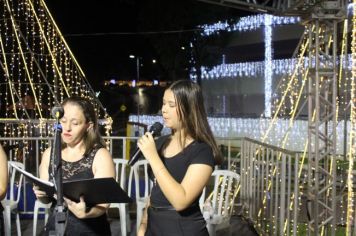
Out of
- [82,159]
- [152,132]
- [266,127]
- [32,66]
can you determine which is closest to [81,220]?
[82,159]

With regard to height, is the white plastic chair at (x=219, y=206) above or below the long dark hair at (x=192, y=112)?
below

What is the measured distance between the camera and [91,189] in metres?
1.92

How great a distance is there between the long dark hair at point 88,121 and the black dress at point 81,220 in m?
0.05

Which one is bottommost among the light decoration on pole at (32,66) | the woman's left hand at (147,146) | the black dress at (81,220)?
the black dress at (81,220)

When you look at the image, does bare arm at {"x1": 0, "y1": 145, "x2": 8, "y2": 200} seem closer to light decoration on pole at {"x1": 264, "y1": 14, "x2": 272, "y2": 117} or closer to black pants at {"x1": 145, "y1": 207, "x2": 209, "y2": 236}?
black pants at {"x1": 145, "y1": 207, "x2": 209, "y2": 236}

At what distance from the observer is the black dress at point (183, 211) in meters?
1.89

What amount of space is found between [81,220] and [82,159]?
29 cm

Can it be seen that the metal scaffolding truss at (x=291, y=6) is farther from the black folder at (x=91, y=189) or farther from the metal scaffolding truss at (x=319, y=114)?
the black folder at (x=91, y=189)

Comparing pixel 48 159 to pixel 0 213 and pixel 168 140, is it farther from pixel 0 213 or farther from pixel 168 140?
pixel 168 140

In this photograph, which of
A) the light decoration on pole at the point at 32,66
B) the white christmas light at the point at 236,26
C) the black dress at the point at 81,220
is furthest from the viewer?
the white christmas light at the point at 236,26

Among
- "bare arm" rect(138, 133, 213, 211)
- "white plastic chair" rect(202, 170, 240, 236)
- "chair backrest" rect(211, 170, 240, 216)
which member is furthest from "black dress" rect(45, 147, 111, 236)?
"chair backrest" rect(211, 170, 240, 216)

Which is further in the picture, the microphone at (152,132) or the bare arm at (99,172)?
the bare arm at (99,172)

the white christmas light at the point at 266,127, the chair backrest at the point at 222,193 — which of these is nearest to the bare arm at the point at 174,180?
the chair backrest at the point at 222,193

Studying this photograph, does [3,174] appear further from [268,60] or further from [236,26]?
[236,26]
